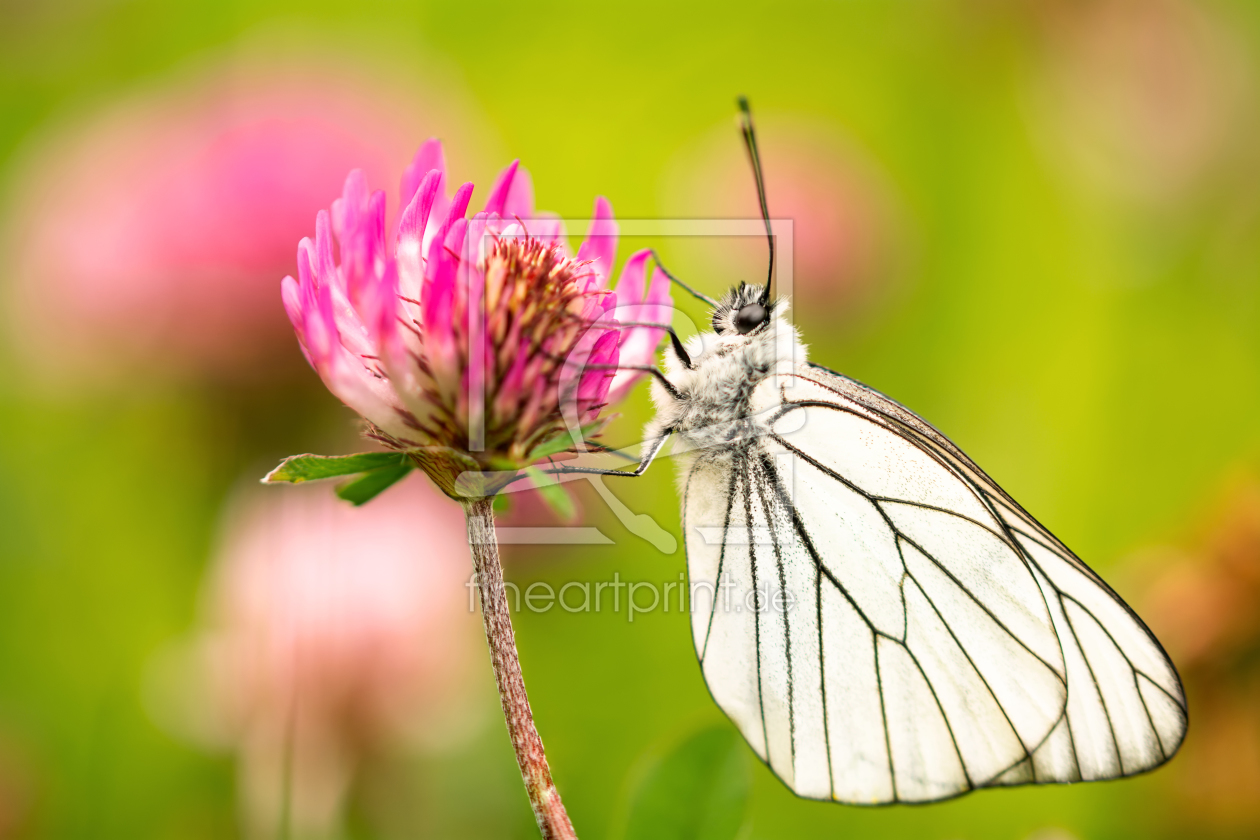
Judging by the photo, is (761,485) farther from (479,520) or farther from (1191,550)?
(1191,550)

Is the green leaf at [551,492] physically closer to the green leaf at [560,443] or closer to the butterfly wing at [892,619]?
the green leaf at [560,443]

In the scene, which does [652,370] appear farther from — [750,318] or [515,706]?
[515,706]

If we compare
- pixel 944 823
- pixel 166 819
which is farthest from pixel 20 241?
pixel 944 823

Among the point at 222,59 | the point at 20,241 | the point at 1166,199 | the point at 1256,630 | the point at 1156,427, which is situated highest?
the point at 222,59

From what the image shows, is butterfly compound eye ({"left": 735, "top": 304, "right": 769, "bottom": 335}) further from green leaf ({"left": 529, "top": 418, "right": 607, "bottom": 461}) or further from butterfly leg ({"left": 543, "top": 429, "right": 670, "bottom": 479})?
green leaf ({"left": 529, "top": 418, "right": 607, "bottom": 461})

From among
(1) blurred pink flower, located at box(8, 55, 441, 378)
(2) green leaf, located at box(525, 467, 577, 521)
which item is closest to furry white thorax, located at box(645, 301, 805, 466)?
(2) green leaf, located at box(525, 467, 577, 521)

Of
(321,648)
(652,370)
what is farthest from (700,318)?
(652,370)

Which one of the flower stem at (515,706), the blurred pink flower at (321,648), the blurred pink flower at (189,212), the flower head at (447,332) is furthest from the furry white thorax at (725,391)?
the blurred pink flower at (189,212)
